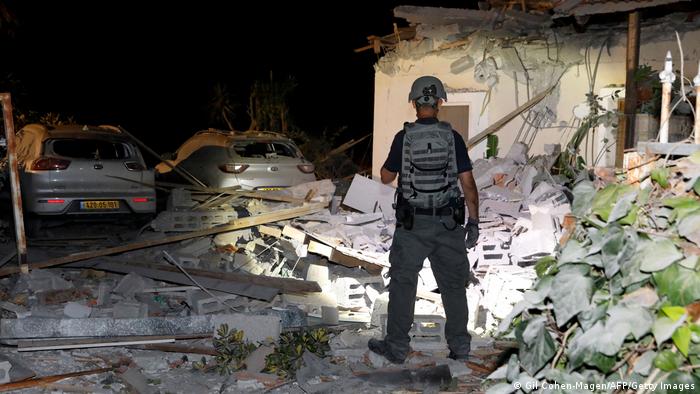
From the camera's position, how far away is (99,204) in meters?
10.8

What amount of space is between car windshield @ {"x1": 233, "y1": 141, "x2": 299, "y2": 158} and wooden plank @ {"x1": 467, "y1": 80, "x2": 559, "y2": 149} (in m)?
3.02

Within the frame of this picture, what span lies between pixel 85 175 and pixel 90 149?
55 centimetres

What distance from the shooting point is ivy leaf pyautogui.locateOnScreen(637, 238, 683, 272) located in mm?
2221

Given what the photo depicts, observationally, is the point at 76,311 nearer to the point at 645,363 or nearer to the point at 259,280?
the point at 259,280

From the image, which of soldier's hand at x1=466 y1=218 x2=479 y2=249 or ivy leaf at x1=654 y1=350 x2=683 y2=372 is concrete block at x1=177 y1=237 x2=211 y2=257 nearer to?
soldier's hand at x1=466 y1=218 x2=479 y2=249

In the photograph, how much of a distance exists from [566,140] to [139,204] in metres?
6.61

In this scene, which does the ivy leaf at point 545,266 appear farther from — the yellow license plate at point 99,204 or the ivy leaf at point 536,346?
the yellow license plate at point 99,204

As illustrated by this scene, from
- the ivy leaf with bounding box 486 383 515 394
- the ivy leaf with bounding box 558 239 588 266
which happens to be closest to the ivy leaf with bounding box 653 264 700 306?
the ivy leaf with bounding box 558 239 588 266

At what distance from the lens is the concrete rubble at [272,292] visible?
5547 mm

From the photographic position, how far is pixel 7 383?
5.21 metres

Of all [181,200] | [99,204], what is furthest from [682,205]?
[99,204]

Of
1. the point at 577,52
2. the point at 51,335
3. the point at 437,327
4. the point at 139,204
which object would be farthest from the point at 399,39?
the point at 51,335

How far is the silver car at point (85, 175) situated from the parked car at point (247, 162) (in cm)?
129

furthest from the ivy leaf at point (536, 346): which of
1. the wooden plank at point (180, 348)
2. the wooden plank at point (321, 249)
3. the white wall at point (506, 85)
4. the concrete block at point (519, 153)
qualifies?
the white wall at point (506, 85)
